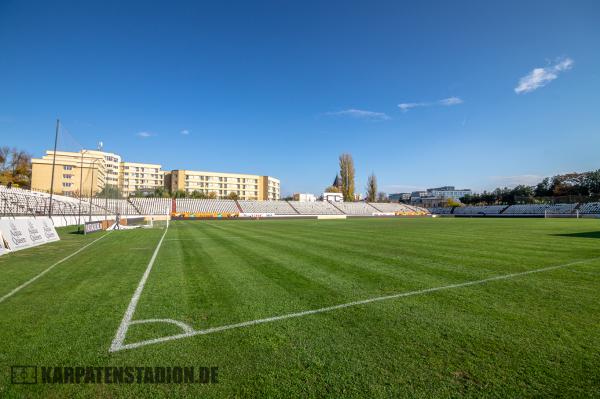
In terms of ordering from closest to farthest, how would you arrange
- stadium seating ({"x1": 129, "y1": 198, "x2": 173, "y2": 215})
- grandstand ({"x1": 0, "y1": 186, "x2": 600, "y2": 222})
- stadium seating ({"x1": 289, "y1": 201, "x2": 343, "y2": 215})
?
grandstand ({"x1": 0, "y1": 186, "x2": 600, "y2": 222}), stadium seating ({"x1": 129, "y1": 198, "x2": 173, "y2": 215}), stadium seating ({"x1": 289, "y1": 201, "x2": 343, "y2": 215})

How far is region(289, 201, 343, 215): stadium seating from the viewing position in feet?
245

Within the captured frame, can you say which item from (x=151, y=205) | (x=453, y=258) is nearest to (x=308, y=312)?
(x=453, y=258)

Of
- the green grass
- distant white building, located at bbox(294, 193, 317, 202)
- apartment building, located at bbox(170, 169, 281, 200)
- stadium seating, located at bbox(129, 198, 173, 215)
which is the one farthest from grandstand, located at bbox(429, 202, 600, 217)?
stadium seating, located at bbox(129, 198, 173, 215)

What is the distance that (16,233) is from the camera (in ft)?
41.7

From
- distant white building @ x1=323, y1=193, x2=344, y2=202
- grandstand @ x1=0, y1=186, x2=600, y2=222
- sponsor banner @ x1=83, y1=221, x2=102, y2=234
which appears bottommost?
sponsor banner @ x1=83, y1=221, x2=102, y2=234

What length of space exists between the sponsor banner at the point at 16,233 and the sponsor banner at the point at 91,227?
743 centimetres

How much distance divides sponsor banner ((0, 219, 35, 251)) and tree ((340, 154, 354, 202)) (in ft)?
296

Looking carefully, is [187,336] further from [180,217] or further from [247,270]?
[180,217]

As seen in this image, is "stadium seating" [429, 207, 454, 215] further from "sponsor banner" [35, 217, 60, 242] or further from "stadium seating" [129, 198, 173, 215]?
"sponsor banner" [35, 217, 60, 242]

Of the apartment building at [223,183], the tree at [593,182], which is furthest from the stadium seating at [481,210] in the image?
the apartment building at [223,183]

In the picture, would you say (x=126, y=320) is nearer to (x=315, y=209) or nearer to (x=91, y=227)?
(x=91, y=227)

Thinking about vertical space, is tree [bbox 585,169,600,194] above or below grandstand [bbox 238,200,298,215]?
above

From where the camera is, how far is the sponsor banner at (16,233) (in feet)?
39.1

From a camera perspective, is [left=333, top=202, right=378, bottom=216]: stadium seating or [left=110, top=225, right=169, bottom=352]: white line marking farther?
[left=333, top=202, right=378, bottom=216]: stadium seating
